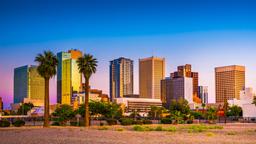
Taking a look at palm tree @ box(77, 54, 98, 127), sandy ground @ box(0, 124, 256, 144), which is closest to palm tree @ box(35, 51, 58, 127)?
palm tree @ box(77, 54, 98, 127)

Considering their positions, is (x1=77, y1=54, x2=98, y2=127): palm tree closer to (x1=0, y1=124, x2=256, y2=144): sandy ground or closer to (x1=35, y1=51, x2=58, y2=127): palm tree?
(x1=35, y1=51, x2=58, y2=127): palm tree

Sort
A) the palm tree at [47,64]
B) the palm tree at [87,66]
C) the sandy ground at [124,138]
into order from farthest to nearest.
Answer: the palm tree at [87,66], the palm tree at [47,64], the sandy ground at [124,138]

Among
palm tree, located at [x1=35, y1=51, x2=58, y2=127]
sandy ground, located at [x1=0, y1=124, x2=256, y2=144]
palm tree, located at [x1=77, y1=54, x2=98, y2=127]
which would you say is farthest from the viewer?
palm tree, located at [x1=77, y1=54, x2=98, y2=127]

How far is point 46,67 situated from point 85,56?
1156 cm

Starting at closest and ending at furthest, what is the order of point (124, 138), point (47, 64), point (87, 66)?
point (124, 138) < point (47, 64) < point (87, 66)

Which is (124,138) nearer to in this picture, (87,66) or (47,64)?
(47,64)

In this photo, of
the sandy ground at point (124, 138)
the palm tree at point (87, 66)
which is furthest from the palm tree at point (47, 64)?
the sandy ground at point (124, 138)

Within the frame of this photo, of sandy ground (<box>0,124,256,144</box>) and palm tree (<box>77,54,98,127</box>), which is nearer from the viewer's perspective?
sandy ground (<box>0,124,256,144</box>)

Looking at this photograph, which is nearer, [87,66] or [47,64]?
[47,64]

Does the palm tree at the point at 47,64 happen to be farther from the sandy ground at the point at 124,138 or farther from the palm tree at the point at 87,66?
the sandy ground at the point at 124,138

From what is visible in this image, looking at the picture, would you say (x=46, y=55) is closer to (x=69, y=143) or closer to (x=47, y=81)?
(x=47, y=81)

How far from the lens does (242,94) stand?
7210 inches

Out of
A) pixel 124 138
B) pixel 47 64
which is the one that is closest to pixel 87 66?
pixel 47 64

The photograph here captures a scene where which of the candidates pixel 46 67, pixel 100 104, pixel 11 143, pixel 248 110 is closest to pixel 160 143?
Answer: pixel 11 143
